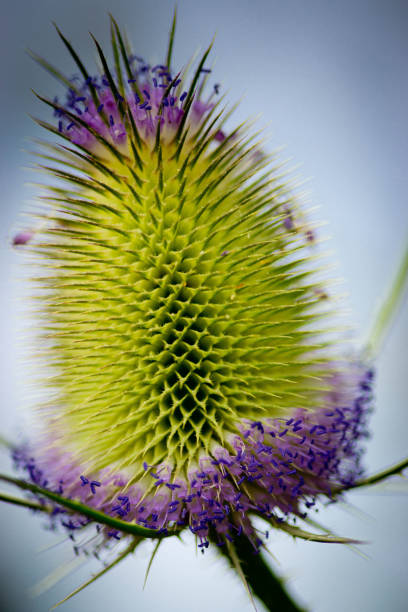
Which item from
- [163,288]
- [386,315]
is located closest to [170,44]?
[163,288]


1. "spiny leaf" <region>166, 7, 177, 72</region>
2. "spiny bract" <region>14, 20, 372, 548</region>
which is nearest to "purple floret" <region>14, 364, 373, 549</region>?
"spiny bract" <region>14, 20, 372, 548</region>

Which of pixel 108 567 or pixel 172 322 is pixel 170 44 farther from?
pixel 108 567

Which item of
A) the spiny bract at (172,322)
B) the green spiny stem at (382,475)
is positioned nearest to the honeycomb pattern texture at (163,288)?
the spiny bract at (172,322)

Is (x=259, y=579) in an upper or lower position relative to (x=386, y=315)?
lower

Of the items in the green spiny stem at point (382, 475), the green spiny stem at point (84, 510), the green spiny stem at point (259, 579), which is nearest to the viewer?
the green spiny stem at point (84, 510)

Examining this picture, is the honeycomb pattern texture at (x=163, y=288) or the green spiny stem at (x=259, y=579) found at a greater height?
the honeycomb pattern texture at (x=163, y=288)

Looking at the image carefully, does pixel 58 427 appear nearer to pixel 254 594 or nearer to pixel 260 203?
pixel 254 594

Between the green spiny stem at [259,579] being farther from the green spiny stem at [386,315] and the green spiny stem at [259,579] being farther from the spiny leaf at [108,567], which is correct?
the green spiny stem at [386,315]
